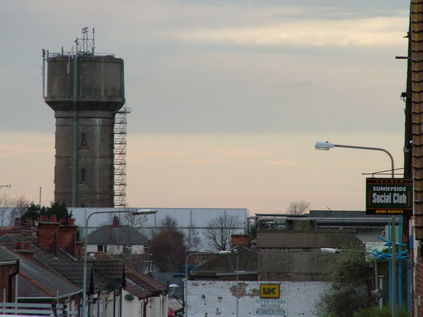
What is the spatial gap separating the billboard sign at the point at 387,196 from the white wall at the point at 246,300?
40.4 meters

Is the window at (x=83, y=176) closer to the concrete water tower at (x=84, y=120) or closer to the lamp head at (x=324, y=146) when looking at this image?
the concrete water tower at (x=84, y=120)

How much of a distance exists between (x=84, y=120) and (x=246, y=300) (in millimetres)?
74935

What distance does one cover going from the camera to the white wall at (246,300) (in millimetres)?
63672

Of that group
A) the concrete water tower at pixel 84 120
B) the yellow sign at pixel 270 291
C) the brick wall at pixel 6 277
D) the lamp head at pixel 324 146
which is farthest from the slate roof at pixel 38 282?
the concrete water tower at pixel 84 120

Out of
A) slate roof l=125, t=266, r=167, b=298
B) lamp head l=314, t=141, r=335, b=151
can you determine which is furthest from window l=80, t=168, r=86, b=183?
lamp head l=314, t=141, r=335, b=151

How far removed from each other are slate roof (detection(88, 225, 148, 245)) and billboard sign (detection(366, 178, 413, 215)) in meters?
→ 116

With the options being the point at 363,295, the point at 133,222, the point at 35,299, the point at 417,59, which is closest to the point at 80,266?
the point at 35,299

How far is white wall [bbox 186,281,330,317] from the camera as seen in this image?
63672 mm

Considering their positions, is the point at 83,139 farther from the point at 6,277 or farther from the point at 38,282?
the point at 6,277

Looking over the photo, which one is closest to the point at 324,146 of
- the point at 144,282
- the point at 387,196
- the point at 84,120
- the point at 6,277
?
the point at 387,196

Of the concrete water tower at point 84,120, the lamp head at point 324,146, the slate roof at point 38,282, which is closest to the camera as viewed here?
the lamp head at point 324,146

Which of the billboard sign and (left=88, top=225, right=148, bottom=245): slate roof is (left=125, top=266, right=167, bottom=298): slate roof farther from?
(left=88, top=225, right=148, bottom=245): slate roof

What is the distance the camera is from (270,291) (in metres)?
64.1

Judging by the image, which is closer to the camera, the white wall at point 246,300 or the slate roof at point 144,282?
the white wall at point 246,300
